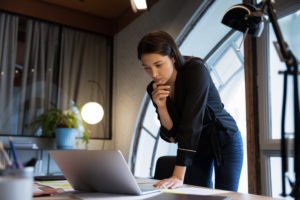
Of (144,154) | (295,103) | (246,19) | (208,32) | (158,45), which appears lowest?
(144,154)

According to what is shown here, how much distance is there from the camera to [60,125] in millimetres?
3354

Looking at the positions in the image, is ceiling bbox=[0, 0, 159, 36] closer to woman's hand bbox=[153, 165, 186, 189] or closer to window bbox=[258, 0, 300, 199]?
window bbox=[258, 0, 300, 199]

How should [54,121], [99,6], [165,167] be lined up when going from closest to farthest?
[165,167], [54,121], [99,6]

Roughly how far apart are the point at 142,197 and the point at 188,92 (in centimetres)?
59

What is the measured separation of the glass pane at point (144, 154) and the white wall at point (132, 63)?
14 centimetres

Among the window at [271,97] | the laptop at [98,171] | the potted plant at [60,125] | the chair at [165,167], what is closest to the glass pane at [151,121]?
the potted plant at [60,125]

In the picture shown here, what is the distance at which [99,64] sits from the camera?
166 inches

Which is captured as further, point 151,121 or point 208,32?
point 151,121

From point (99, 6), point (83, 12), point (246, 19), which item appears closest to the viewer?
point (246, 19)

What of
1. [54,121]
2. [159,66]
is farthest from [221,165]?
[54,121]

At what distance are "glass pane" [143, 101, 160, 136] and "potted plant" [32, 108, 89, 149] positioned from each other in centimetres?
73

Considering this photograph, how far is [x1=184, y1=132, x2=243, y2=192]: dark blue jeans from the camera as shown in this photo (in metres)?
1.42

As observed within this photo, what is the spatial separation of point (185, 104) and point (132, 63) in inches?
100

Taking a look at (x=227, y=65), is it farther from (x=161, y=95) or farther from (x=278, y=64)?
(x=161, y=95)
